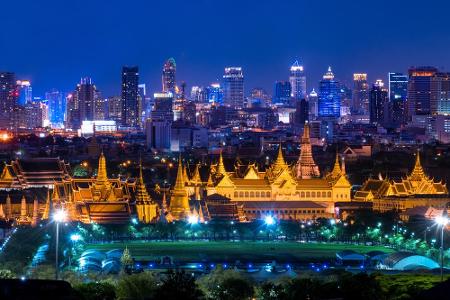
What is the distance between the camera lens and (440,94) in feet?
572

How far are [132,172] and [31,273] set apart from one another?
49.4 m

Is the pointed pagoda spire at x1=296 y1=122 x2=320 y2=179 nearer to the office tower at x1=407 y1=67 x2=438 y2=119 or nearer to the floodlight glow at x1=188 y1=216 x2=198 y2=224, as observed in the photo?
the floodlight glow at x1=188 y1=216 x2=198 y2=224

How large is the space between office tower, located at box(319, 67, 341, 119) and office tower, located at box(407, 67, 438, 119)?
14967 mm

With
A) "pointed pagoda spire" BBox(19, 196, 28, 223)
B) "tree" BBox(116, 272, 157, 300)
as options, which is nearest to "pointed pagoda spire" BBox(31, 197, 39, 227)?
"pointed pagoda spire" BBox(19, 196, 28, 223)

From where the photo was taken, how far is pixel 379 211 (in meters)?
52.2

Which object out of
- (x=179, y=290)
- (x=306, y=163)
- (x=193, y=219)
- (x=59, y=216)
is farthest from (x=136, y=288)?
(x=306, y=163)

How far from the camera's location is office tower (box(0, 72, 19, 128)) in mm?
175000

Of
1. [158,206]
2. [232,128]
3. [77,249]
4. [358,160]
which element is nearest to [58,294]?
[77,249]

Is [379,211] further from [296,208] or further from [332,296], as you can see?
[332,296]

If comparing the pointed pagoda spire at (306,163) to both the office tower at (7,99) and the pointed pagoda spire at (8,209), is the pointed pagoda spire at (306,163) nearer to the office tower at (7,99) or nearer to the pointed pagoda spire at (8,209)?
the pointed pagoda spire at (8,209)

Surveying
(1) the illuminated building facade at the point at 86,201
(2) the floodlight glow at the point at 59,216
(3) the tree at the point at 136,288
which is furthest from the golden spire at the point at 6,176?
(3) the tree at the point at 136,288

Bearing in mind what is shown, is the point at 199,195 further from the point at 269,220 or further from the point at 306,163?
the point at 306,163

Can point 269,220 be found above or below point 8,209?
below

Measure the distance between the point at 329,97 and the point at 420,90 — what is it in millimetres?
19892
